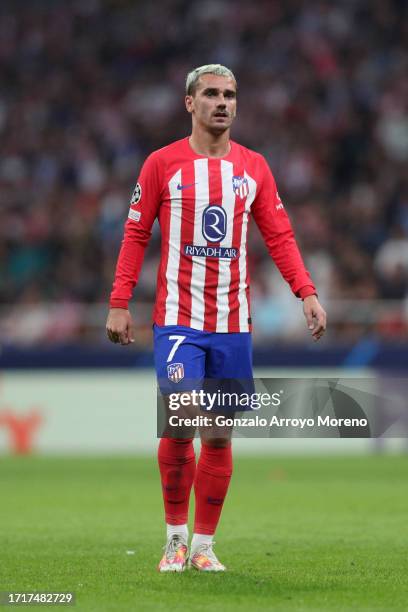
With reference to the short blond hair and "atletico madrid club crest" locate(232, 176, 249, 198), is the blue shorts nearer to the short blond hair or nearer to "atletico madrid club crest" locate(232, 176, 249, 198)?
"atletico madrid club crest" locate(232, 176, 249, 198)

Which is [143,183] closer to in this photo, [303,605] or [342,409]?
[342,409]

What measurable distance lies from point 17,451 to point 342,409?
33.0 feet

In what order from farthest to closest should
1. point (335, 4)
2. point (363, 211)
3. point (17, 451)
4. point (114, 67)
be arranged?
point (114, 67) → point (335, 4) → point (363, 211) → point (17, 451)

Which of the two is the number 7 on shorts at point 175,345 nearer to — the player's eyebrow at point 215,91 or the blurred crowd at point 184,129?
the player's eyebrow at point 215,91

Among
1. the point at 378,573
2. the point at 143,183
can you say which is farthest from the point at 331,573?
the point at 143,183

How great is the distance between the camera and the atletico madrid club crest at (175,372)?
5824 mm

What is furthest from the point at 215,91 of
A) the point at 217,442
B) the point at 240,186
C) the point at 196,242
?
the point at 217,442

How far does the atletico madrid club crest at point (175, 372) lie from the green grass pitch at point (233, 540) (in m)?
0.84

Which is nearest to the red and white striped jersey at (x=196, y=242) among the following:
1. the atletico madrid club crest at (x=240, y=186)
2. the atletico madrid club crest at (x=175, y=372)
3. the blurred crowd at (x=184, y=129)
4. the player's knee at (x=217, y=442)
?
the atletico madrid club crest at (x=240, y=186)

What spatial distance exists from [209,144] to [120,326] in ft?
3.05

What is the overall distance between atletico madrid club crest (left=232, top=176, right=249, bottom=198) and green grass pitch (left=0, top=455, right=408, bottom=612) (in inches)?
65.9

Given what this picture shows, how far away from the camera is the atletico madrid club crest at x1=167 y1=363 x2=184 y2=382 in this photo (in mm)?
5824

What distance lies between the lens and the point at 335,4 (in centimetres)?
2000

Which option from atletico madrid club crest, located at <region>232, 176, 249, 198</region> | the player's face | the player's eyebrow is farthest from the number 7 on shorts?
the player's eyebrow
